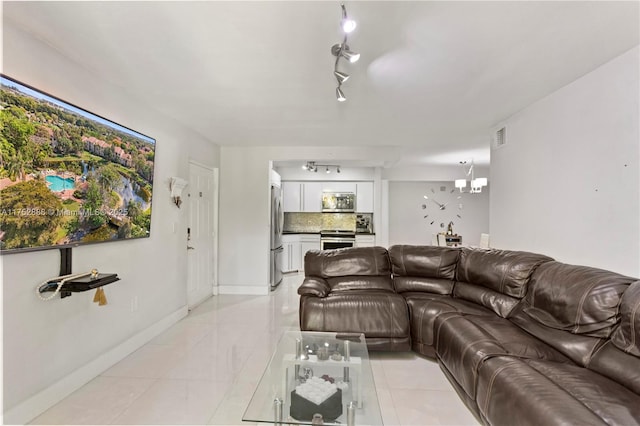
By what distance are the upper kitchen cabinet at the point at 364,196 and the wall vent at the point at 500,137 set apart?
348 centimetres

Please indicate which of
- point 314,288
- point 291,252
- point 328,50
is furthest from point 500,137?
point 291,252

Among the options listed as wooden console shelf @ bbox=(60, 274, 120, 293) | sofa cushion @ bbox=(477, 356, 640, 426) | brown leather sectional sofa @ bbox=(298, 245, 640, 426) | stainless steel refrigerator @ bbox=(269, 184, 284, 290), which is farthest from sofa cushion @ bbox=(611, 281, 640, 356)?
stainless steel refrigerator @ bbox=(269, 184, 284, 290)

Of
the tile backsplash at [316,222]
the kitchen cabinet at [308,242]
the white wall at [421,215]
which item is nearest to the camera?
the kitchen cabinet at [308,242]

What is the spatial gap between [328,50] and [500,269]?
7.78 feet

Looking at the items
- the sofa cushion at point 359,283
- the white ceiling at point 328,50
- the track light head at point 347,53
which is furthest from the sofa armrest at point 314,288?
the track light head at point 347,53

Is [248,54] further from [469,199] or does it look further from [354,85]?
[469,199]

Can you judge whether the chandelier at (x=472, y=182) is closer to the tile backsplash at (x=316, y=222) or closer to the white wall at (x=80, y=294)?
the tile backsplash at (x=316, y=222)

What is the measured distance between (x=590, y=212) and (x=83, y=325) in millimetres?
4165

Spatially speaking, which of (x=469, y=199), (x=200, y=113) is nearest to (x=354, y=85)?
(x=200, y=113)

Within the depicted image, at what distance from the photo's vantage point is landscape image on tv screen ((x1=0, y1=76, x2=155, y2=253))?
178 centimetres

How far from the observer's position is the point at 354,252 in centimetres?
365

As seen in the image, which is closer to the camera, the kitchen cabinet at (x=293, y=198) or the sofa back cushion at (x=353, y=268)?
the sofa back cushion at (x=353, y=268)

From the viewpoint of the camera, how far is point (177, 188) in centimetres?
371

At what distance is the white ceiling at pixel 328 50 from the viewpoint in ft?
5.55
